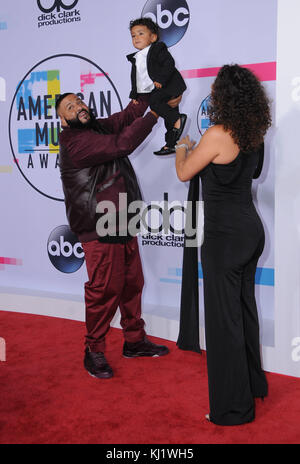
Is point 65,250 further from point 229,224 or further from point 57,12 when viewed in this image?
point 229,224

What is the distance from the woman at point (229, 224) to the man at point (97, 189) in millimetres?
617

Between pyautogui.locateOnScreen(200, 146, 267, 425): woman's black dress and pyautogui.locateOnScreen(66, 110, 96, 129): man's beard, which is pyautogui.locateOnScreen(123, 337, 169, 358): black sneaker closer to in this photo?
pyautogui.locateOnScreen(200, 146, 267, 425): woman's black dress

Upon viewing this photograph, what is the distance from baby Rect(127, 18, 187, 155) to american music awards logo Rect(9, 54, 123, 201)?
0.91 metres

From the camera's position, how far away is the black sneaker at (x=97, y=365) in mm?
2983

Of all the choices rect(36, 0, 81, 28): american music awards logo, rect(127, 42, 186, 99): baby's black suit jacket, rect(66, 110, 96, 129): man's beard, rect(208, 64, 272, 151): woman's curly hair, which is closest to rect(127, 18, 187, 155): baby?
rect(127, 42, 186, 99): baby's black suit jacket

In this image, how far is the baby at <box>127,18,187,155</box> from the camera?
3062 millimetres

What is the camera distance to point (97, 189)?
9.74 feet

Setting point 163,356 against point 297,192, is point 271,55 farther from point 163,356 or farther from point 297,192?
point 163,356

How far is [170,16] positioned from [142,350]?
7.97ft

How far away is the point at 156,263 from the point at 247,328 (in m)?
1.66

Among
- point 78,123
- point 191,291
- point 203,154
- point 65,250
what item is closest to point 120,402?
point 191,291

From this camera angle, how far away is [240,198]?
91.3 inches

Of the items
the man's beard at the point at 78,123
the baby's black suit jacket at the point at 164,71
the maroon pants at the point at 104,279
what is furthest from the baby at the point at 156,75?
the maroon pants at the point at 104,279
